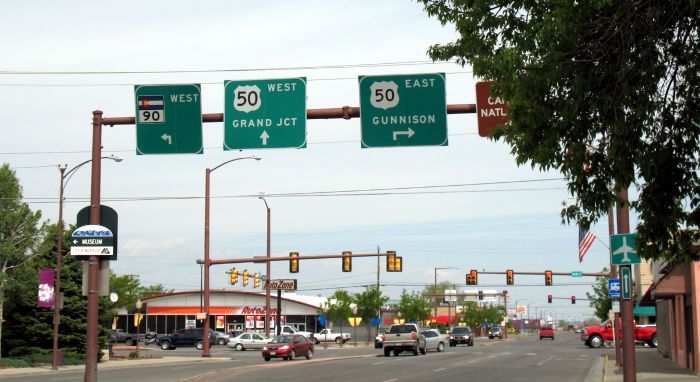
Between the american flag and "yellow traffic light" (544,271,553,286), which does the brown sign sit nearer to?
the american flag

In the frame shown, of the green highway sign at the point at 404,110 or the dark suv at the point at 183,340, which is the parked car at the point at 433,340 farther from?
the green highway sign at the point at 404,110

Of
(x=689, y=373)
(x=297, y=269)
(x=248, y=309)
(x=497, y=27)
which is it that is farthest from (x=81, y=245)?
(x=248, y=309)

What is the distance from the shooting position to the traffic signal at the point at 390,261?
52156mm

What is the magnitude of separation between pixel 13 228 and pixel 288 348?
15477mm

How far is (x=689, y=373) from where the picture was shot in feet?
94.5

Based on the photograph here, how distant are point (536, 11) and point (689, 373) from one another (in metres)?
20.4

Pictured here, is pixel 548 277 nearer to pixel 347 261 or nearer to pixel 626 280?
pixel 347 261

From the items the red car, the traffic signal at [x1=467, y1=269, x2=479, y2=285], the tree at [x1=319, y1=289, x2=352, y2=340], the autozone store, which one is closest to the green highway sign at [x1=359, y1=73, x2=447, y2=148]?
the red car

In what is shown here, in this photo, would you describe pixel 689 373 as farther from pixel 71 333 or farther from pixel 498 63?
pixel 71 333

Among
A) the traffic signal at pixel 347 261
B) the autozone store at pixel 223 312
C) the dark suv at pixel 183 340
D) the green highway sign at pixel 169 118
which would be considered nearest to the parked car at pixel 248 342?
the dark suv at pixel 183 340

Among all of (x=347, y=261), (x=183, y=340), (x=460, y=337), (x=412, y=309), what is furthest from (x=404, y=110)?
(x=412, y=309)

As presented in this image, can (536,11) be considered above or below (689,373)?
above

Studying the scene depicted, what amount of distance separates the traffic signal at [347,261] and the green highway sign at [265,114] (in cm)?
3236

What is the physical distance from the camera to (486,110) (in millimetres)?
17438
